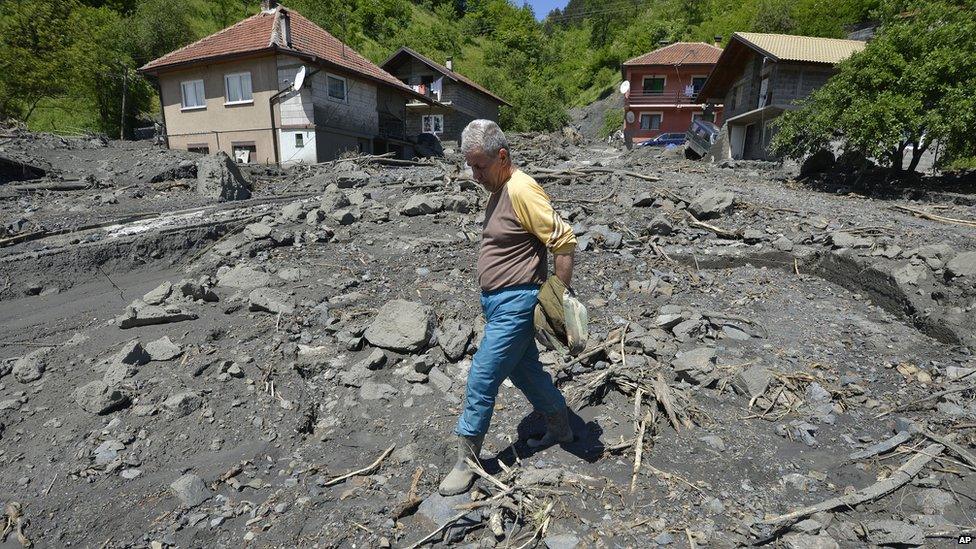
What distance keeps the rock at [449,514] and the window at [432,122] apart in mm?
31937

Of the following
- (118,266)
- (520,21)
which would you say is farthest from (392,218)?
(520,21)

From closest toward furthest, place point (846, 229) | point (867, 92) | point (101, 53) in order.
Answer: point (846, 229)
point (867, 92)
point (101, 53)

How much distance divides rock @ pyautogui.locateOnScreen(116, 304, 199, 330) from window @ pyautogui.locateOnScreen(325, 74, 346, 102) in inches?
686

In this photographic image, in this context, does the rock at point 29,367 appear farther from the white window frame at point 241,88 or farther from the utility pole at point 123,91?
the utility pole at point 123,91

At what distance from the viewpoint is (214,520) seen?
2795mm

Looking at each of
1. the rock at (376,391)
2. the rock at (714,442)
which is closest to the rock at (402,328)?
the rock at (376,391)

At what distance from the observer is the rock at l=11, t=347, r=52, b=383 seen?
4059mm

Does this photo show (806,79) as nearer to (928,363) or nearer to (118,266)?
(928,363)

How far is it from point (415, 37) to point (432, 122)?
1130 inches

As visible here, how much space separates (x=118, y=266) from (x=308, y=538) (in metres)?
6.32

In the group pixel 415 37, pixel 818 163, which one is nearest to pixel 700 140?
pixel 818 163

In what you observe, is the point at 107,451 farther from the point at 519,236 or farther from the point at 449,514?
the point at 519,236

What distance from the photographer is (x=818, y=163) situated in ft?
44.5

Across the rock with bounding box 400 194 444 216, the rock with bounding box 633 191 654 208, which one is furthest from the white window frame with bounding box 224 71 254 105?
the rock with bounding box 633 191 654 208
